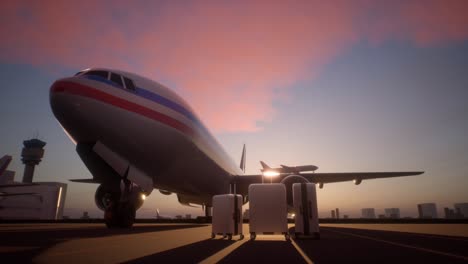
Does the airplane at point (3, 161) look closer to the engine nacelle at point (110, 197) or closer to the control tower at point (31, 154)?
the engine nacelle at point (110, 197)

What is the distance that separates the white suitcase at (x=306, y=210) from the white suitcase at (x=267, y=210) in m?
0.47

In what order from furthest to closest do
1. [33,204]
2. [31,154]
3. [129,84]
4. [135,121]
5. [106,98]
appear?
[31,154] → [33,204] → [129,84] → [135,121] → [106,98]

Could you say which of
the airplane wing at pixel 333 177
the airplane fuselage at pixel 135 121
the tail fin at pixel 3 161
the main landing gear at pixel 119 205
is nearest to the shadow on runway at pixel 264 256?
the airplane fuselage at pixel 135 121

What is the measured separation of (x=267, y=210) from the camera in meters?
9.46

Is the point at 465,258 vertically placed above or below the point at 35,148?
below

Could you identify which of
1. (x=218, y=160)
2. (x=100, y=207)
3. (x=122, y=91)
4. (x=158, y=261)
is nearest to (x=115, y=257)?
(x=158, y=261)

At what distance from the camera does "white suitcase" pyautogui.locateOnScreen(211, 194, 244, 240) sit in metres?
9.53

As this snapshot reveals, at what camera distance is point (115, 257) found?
15.0ft

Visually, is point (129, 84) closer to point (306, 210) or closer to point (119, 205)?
point (119, 205)

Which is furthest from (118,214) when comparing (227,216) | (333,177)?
(333,177)

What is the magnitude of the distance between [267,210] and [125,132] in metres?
5.76

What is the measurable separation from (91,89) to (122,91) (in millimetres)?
1095

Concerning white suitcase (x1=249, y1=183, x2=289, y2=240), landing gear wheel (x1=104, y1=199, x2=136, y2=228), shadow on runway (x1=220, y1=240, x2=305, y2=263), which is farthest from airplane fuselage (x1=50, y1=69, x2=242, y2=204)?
shadow on runway (x1=220, y1=240, x2=305, y2=263)

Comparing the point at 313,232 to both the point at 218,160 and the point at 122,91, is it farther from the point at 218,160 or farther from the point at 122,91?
the point at 218,160
